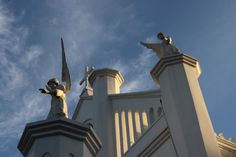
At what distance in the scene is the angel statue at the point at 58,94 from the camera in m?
8.74

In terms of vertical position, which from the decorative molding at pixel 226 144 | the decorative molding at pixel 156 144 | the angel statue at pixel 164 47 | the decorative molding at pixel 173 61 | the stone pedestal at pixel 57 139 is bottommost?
the stone pedestal at pixel 57 139

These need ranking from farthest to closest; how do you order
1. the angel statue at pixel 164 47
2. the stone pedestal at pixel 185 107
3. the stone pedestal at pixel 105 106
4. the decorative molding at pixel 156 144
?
the stone pedestal at pixel 105 106, the angel statue at pixel 164 47, the decorative molding at pixel 156 144, the stone pedestal at pixel 185 107

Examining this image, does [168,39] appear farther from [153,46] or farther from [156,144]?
[156,144]

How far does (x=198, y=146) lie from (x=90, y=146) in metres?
2.22

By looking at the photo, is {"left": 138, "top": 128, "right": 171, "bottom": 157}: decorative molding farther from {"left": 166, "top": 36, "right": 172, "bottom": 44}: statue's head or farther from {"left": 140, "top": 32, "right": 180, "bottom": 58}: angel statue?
{"left": 166, "top": 36, "right": 172, "bottom": 44}: statue's head

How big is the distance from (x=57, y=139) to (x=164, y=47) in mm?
4741

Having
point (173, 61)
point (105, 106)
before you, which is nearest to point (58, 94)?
point (173, 61)

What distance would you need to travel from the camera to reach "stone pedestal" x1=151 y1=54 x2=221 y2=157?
930cm

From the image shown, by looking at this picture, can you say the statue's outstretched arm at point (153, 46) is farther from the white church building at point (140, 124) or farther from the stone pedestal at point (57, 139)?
the stone pedestal at point (57, 139)

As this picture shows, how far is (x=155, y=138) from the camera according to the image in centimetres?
1123

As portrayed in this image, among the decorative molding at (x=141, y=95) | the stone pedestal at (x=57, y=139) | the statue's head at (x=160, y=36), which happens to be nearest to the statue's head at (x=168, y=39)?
the statue's head at (x=160, y=36)

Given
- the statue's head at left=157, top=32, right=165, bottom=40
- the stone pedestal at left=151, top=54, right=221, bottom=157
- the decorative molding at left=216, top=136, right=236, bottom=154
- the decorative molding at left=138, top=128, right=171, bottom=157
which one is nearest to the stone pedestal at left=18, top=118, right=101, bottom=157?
the stone pedestal at left=151, top=54, right=221, bottom=157

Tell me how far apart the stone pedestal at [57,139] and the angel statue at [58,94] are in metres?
0.31

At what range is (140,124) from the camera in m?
13.8
